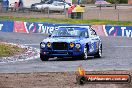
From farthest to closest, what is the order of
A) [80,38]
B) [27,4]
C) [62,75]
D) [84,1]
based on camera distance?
[84,1] < [27,4] < [80,38] < [62,75]

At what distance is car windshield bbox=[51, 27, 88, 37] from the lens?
71.3 ft

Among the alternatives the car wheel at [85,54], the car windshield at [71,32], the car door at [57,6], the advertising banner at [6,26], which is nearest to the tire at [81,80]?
the car wheel at [85,54]

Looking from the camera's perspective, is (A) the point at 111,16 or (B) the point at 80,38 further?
(A) the point at 111,16

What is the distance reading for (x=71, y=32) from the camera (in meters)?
21.9

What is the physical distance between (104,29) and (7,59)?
19.2 m

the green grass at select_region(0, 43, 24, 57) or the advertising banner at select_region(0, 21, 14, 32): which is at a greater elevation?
the green grass at select_region(0, 43, 24, 57)

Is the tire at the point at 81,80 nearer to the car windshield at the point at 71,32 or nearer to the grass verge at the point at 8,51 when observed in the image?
the car windshield at the point at 71,32

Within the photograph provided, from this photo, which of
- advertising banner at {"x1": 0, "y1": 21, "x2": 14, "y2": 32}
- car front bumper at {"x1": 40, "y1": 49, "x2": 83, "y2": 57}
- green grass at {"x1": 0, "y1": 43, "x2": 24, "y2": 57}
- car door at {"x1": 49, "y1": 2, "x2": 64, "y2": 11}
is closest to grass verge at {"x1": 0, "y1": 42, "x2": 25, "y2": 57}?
green grass at {"x1": 0, "y1": 43, "x2": 24, "y2": 57}

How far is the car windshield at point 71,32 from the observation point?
2175cm

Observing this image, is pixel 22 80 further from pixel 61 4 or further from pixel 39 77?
pixel 61 4

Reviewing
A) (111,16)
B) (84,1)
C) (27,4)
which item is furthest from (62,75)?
(84,1)

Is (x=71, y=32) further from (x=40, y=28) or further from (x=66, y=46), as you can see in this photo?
(x=40, y=28)

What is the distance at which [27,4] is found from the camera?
67312mm

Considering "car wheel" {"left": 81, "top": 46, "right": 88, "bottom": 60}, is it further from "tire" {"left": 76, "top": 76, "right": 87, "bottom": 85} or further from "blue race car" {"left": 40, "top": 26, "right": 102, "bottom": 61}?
"tire" {"left": 76, "top": 76, "right": 87, "bottom": 85}
